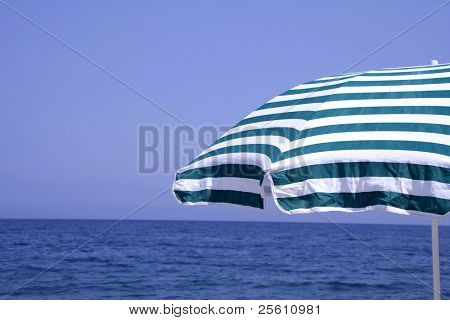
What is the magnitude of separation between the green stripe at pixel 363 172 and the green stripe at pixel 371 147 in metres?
0.10

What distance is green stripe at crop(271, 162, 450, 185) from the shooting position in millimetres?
2859

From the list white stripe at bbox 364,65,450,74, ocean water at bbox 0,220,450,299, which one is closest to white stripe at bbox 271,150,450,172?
white stripe at bbox 364,65,450,74

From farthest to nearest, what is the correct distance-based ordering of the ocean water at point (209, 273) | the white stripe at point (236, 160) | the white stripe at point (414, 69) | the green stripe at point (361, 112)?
1. the ocean water at point (209, 273)
2. the white stripe at point (414, 69)
3. the white stripe at point (236, 160)
4. the green stripe at point (361, 112)

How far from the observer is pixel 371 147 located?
3.03 meters

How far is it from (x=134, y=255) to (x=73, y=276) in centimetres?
892

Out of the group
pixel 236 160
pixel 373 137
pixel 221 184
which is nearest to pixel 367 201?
pixel 373 137

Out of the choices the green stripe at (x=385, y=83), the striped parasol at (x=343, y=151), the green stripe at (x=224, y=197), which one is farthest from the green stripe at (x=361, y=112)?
the green stripe at (x=224, y=197)

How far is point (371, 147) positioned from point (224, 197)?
3.47 ft

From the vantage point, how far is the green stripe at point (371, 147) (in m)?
2.94

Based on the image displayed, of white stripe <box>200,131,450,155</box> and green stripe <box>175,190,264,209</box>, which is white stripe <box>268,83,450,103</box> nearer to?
white stripe <box>200,131,450,155</box>

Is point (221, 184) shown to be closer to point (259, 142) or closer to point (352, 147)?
point (259, 142)

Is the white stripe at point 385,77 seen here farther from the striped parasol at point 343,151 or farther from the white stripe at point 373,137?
the white stripe at point 373,137

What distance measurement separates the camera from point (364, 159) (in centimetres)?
300

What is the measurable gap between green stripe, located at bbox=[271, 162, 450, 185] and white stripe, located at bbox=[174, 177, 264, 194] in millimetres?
398
